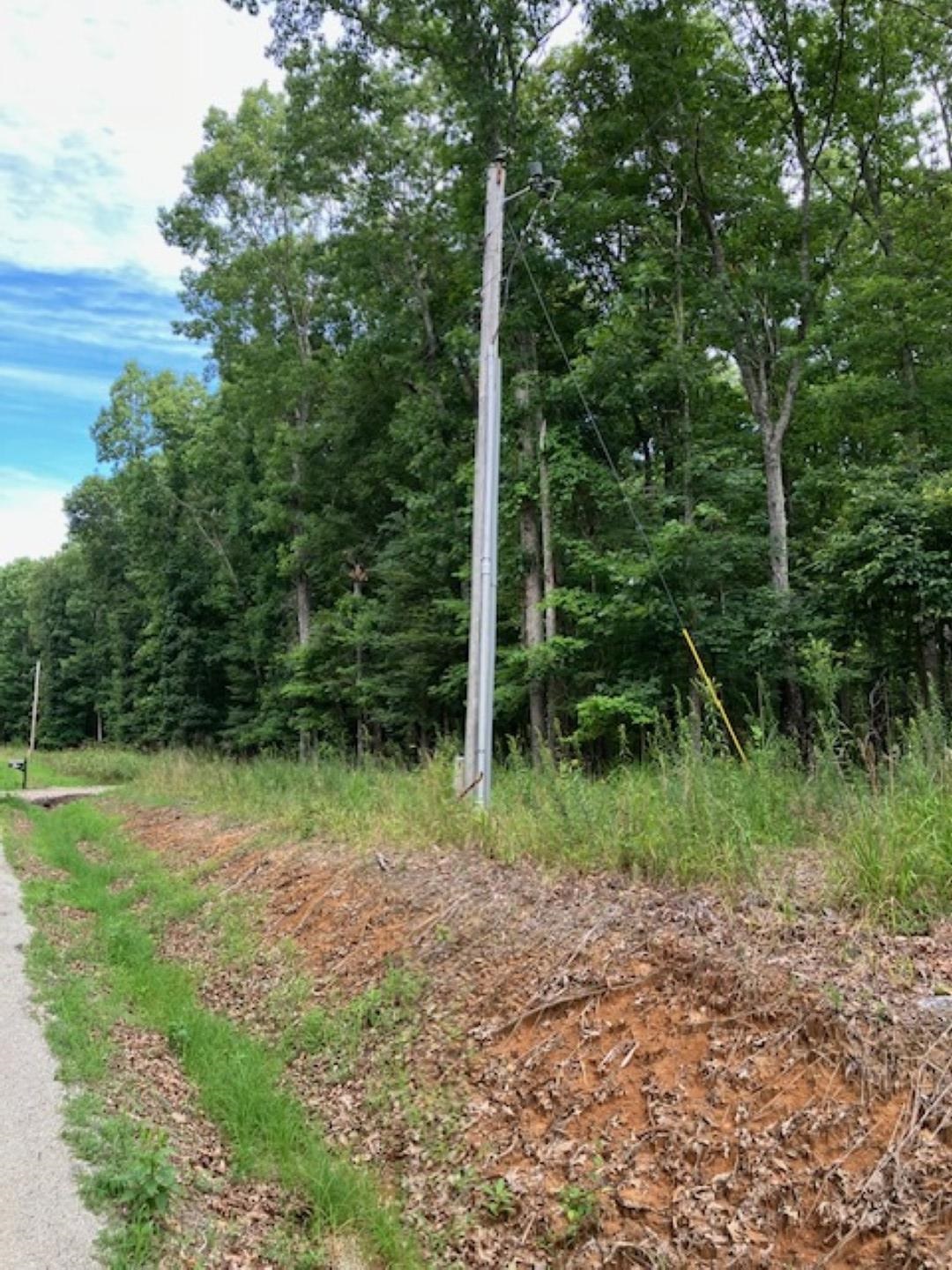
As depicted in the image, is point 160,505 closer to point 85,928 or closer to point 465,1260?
point 85,928

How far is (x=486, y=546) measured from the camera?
8.55 meters

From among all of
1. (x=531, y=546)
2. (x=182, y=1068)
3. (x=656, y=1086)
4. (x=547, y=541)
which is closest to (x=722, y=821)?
(x=656, y=1086)

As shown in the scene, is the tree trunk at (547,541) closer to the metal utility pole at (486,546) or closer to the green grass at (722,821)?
the metal utility pole at (486,546)

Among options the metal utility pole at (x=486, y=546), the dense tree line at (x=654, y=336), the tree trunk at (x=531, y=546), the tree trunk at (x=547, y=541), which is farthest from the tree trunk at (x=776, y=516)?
the metal utility pole at (x=486, y=546)

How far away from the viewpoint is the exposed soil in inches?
107

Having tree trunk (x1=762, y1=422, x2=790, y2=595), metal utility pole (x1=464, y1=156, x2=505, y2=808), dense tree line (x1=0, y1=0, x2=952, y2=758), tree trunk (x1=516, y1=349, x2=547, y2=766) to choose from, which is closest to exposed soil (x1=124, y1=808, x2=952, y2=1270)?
metal utility pole (x1=464, y1=156, x2=505, y2=808)

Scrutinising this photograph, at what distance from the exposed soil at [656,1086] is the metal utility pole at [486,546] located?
2.69 m

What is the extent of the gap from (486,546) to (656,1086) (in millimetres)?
5881

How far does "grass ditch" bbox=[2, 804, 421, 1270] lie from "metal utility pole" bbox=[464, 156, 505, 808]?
3.07m

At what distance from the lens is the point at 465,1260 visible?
320 centimetres

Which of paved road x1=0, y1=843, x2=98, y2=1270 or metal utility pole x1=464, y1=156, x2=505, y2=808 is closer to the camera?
paved road x1=0, y1=843, x2=98, y2=1270

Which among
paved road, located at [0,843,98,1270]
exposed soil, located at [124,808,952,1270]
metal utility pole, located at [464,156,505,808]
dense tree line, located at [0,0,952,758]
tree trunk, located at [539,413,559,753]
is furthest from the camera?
tree trunk, located at [539,413,559,753]

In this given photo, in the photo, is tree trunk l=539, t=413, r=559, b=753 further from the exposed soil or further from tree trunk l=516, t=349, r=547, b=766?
the exposed soil

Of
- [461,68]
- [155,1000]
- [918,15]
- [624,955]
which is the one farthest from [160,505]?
[624,955]
